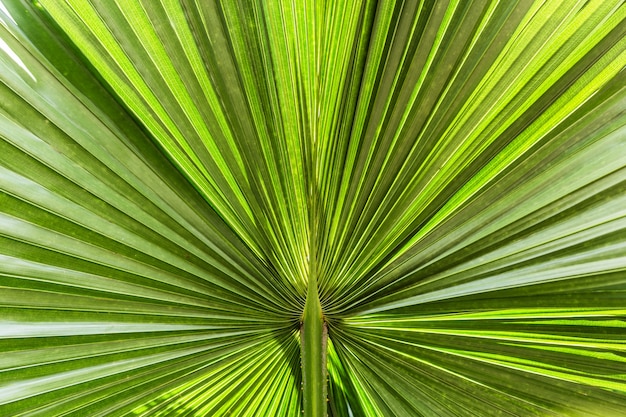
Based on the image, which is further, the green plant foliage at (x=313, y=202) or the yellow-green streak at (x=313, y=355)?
the yellow-green streak at (x=313, y=355)

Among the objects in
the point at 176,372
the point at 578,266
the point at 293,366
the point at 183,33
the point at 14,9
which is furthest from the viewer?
the point at 293,366

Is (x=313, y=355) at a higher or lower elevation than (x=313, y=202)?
lower

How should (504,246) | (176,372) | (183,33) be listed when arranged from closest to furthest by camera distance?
(183,33)
(504,246)
(176,372)

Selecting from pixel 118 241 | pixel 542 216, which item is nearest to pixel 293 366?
pixel 118 241

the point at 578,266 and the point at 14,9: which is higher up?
the point at 14,9

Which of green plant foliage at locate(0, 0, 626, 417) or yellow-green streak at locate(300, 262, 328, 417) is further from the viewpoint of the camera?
yellow-green streak at locate(300, 262, 328, 417)

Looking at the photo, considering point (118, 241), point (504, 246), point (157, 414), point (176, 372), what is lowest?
point (157, 414)

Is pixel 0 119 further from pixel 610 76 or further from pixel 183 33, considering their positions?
pixel 610 76

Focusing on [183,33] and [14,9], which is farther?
[183,33]
